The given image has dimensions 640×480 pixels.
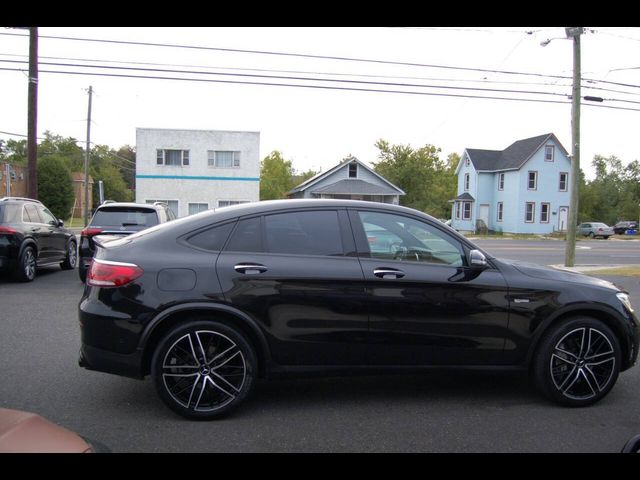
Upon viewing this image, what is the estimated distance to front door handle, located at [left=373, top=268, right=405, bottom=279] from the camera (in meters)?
4.14

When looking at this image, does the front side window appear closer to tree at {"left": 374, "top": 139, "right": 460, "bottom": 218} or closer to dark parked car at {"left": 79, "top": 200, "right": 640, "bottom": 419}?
dark parked car at {"left": 79, "top": 200, "right": 640, "bottom": 419}

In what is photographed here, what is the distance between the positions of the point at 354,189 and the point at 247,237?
36173mm

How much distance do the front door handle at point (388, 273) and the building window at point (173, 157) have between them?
3466cm

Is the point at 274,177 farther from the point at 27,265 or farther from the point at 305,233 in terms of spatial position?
the point at 305,233

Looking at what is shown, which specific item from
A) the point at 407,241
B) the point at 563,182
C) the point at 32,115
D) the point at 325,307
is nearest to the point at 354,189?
the point at 563,182

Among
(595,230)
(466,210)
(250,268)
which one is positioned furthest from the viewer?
(466,210)

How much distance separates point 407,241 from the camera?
14.3 ft

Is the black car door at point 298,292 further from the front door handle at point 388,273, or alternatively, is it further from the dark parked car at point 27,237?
the dark parked car at point 27,237

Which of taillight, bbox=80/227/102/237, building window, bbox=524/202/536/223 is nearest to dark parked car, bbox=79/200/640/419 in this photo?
taillight, bbox=80/227/102/237

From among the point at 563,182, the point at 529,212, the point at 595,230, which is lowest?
the point at 595,230

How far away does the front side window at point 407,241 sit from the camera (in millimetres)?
4293

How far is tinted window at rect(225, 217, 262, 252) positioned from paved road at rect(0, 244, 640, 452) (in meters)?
1.31
